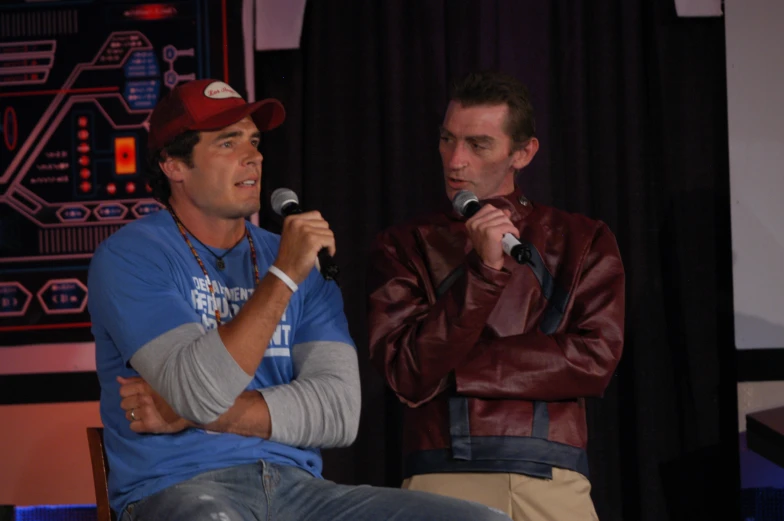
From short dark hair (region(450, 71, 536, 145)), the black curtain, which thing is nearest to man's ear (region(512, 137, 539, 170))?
short dark hair (region(450, 71, 536, 145))

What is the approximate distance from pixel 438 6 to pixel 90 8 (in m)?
1.33

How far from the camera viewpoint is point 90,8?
142 inches

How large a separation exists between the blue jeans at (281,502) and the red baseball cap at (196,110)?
84 centimetres

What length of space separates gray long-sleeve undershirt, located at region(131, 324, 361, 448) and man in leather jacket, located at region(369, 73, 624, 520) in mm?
243

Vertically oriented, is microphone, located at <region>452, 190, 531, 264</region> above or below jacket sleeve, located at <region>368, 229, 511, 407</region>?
above

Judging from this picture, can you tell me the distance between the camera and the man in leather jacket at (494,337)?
2.32m

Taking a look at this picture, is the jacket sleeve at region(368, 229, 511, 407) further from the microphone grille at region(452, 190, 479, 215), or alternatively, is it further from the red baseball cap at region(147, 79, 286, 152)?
the red baseball cap at region(147, 79, 286, 152)

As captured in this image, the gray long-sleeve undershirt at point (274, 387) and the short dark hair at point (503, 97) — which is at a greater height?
the short dark hair at point (503, 97)

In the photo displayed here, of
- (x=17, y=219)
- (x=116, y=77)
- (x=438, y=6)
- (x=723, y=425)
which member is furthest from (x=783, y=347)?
(x=17, y=219)

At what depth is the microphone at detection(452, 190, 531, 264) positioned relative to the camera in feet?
6.77

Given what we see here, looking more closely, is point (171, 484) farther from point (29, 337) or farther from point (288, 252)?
point (29, 337)

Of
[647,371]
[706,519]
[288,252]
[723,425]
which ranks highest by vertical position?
[288,252]

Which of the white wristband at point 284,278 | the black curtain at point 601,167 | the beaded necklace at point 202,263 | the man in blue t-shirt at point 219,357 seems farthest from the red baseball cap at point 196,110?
the black curtain at point 601,167

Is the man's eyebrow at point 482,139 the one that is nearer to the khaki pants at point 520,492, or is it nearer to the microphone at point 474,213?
the microphone at point 474,213
